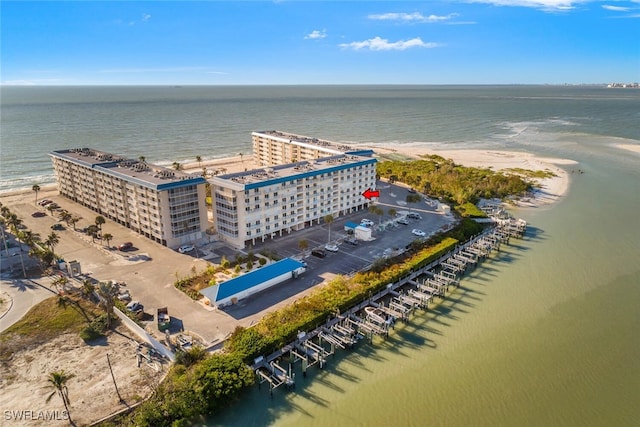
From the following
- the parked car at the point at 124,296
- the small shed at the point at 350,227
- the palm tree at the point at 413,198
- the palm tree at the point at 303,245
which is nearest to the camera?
the parked car at the point at 124,296

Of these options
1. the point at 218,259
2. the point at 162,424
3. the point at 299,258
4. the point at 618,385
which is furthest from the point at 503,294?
the point at 162,424

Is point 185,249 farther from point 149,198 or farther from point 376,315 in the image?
point 376,315

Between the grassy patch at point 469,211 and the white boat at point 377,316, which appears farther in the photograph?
the grassy patch at point 469,211

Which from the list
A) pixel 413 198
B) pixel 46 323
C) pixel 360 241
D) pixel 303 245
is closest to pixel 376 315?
pixel 303 245

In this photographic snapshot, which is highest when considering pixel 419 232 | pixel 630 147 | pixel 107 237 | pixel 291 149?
pixel 291 149

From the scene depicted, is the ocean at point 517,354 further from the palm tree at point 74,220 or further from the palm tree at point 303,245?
the palm tree at point 74,220

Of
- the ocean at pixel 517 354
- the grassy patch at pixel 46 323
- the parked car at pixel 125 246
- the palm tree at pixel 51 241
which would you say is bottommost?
the ocean at pixel 517 354

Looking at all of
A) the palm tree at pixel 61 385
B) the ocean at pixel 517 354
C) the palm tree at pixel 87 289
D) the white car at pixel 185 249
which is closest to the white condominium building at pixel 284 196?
the white car at pixel 185 249
